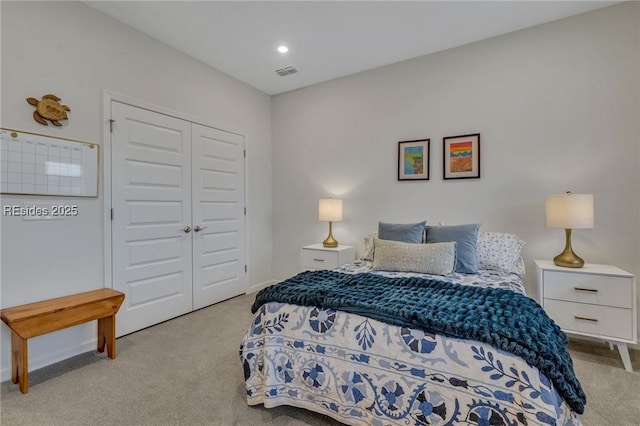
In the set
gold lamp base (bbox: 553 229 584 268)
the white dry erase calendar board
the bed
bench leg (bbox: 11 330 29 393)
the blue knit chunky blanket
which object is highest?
the white dry erase calendar board

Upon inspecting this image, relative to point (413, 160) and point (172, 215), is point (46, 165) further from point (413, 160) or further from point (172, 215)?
point (413, 160)

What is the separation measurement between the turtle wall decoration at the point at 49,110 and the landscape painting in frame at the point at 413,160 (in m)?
3.08

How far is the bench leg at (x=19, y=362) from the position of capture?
1.88 meters

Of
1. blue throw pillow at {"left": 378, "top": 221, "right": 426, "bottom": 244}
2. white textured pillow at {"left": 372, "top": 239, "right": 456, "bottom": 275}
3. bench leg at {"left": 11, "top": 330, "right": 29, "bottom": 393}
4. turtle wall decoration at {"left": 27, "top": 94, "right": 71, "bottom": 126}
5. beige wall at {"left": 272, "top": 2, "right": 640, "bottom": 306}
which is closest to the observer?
bench leg at {"left": 11, "top": 330, "right": 29, "bottom": 393}

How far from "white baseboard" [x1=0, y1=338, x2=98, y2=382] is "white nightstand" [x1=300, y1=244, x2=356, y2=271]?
6.84 feet

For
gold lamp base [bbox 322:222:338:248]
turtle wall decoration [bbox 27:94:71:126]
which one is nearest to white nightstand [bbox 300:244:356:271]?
gold lamp base [bbox 322:222:338:248]

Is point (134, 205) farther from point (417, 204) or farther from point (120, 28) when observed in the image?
point (417, 204)

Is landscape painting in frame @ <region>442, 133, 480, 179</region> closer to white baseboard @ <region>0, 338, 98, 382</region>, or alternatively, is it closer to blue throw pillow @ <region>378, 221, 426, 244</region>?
blue throw pillow @ <region>378, 221, 426, 244</region>

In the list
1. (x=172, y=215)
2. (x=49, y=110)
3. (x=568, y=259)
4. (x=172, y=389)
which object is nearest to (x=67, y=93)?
(x=49, y=110)

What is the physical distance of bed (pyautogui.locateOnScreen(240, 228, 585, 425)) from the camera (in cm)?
119

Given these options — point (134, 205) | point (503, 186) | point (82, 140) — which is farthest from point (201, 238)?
point (503, 186)

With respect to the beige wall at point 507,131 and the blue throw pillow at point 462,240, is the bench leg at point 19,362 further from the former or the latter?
the blue throw pillow at point 462,240

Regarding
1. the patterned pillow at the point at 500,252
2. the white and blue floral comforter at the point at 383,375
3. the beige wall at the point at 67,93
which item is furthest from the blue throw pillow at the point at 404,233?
the beige wall at the point at 67,93

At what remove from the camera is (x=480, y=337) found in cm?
125
